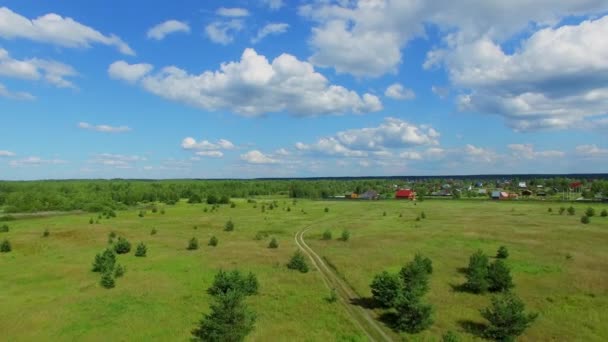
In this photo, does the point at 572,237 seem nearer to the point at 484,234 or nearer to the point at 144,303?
the point at 484,234

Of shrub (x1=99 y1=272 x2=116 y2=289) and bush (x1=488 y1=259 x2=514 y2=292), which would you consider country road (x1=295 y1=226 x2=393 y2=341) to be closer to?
bush (x1=488 y1=259 x2=514 y2=292)

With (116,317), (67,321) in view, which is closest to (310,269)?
(116,317)

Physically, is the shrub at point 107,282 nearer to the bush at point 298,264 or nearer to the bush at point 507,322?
the bush at point 298,264

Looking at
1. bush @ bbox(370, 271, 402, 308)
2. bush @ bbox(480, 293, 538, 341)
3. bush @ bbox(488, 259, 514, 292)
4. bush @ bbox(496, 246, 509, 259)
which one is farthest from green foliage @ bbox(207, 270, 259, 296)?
bush @ bbox(496, 246, 509, 259)

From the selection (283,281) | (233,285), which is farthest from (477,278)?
(233,285)

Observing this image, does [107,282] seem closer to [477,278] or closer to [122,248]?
[122,248]

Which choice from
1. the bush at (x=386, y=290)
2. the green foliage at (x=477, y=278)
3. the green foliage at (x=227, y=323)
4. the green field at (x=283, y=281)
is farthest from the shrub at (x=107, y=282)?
the green foliage at (x=477, y=278)
